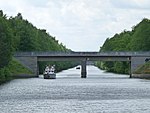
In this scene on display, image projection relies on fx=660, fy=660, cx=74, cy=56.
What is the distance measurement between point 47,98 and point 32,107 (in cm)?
1725

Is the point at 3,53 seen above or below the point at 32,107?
above

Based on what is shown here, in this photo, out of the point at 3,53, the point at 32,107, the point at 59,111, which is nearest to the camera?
the point at 59,111

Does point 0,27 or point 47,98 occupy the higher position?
point 0,27

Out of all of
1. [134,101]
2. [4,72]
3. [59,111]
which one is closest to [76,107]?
[59,111]

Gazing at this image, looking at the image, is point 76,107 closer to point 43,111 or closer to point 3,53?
point 43,111

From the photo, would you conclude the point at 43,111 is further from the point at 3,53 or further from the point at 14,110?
the point at 3,53

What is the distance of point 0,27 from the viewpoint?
15975 centimetres

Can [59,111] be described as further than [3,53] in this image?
No

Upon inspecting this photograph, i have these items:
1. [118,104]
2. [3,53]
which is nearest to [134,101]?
[118,104]

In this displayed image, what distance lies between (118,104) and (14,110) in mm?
16871

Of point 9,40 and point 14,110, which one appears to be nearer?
point 14,110

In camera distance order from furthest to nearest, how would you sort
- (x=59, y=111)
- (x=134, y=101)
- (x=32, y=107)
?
(x=134, y=101) → (x=32, y=107) → (x=59, y=111)

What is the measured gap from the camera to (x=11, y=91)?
419 feet

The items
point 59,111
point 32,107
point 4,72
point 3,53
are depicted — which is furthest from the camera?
point 4,72
